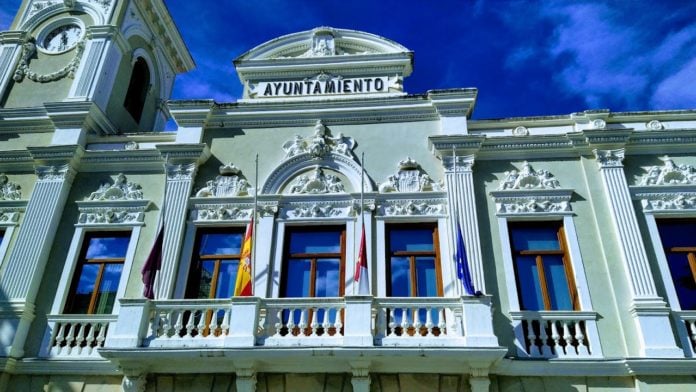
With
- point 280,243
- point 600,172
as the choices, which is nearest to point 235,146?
point 280,243

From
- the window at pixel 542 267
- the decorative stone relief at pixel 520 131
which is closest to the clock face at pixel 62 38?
the decorative stone relief at pixel 520 131

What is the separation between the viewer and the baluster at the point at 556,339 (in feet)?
33.9

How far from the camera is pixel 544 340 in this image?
10484 mm

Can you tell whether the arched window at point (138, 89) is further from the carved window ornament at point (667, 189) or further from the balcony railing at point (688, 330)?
the balcony railing at point (688, 330)

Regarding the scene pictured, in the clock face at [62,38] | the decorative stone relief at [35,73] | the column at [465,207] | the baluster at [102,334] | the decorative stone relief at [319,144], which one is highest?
the clock face at [62,38]

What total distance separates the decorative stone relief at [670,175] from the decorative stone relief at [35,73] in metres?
14.5

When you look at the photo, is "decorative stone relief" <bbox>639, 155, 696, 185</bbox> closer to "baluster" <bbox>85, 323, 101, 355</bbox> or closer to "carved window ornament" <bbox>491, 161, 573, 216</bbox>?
"carved window ornament" <bbox>491, 161, 573, 216</bbox>

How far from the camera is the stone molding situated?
39.5 ft

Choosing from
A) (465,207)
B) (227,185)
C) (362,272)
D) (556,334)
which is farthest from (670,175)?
(227,185)

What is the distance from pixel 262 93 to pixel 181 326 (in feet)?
20.7

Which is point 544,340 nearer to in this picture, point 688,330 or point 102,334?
point 688,330

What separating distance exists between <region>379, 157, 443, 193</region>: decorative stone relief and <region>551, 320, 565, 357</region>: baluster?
12.0 ft

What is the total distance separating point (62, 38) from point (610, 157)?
14.9 metres

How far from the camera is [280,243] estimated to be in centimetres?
1211
